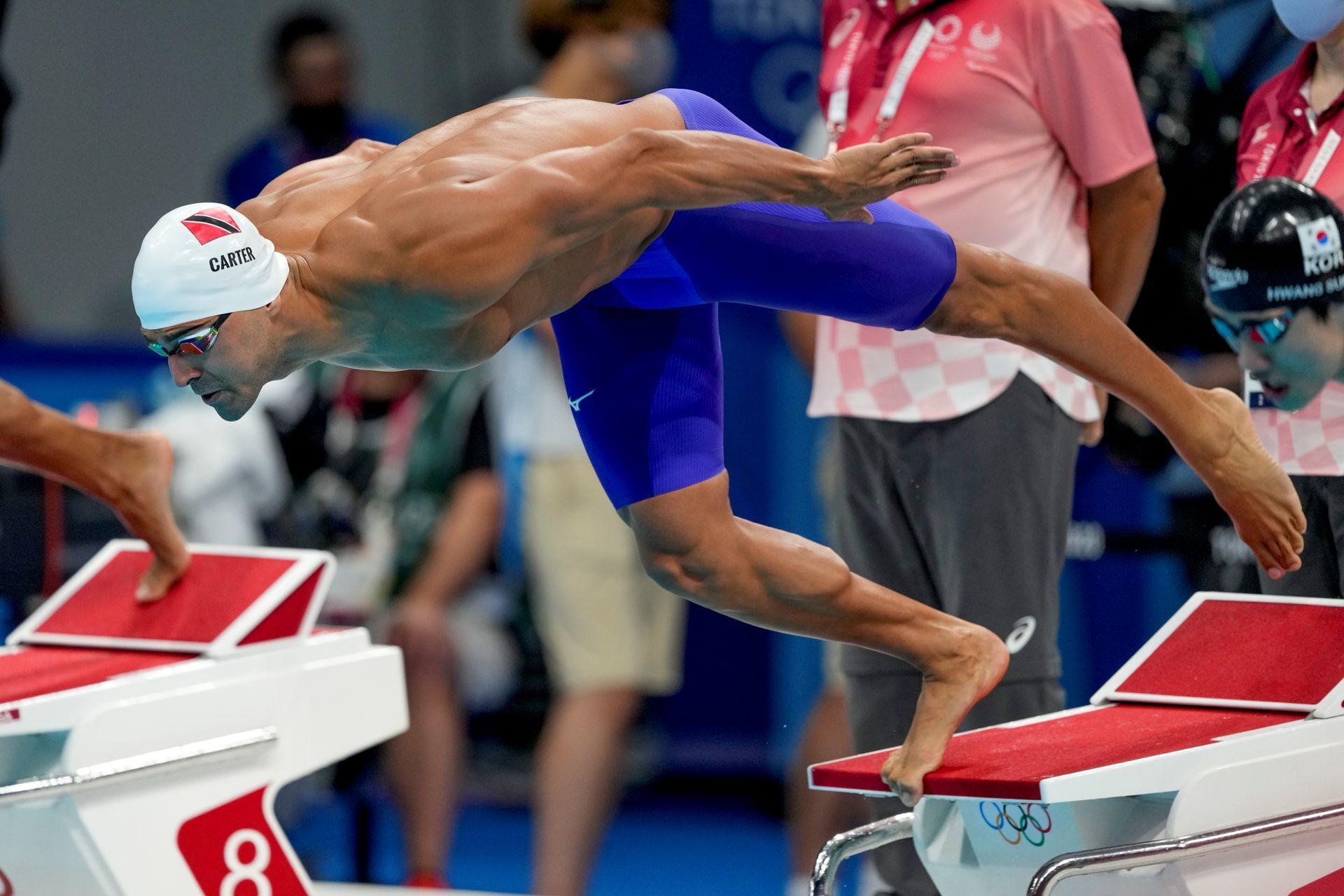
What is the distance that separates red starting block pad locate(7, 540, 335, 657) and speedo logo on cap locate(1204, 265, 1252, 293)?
73.1 inches

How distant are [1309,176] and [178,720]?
2230 millimetres

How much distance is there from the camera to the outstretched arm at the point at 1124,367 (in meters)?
2.93

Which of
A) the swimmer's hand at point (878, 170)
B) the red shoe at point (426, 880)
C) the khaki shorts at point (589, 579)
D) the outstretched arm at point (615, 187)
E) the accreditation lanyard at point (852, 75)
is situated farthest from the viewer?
the red shoe at point (426, 880)

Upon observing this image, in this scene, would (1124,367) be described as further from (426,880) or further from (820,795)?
(426,880)

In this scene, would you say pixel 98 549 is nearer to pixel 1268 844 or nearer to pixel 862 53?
pixel 862 53

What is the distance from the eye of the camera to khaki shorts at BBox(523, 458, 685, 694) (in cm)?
484

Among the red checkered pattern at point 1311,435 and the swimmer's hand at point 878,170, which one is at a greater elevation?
the swimmer's hand at point 878,170

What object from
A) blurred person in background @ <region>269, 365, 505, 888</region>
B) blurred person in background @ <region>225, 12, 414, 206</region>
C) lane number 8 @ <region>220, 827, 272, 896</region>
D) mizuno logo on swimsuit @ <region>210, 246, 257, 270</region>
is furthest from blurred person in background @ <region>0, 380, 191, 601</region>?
blurred person in background @ <region>225, 12, 414, 206</region>

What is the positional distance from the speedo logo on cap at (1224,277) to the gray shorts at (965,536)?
0.50 meters

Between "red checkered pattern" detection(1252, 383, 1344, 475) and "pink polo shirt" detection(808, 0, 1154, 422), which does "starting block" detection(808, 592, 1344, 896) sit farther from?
"pink polo shirt" detection(808, 0, 1154, 422)

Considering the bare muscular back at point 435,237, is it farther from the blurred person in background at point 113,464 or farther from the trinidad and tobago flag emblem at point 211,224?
the blurred person in background at point 113,464

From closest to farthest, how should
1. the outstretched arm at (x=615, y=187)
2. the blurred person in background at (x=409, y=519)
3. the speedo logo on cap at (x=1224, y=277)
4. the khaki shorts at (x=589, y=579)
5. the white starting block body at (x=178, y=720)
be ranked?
the outstretched arm at (x=615, y=187)
the speedo logo on cap at (x=1224, y=277)
the white starting block body at (x=178, y=720)
the khaki shorts at (x=589, y=579)
the blurred person in background at (x=409, y=519)

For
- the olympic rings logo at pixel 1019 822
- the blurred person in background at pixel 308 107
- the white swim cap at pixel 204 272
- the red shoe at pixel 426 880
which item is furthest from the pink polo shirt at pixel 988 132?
the blurred person in background at pixel 308 107

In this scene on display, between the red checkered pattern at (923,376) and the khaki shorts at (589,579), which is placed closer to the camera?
the red checkered pattern at (923,376)
